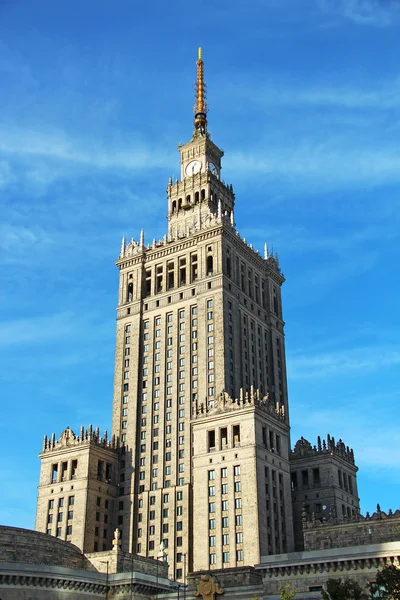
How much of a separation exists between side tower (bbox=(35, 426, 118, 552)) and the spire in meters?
77.1

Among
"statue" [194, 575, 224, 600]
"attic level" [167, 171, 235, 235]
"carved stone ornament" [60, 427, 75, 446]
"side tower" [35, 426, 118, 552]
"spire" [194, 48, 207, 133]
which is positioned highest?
"spire" [194, 48, 207, 133]

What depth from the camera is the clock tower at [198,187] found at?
159250mm

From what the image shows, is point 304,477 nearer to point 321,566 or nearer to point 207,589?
point 207,589

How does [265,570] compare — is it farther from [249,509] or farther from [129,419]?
[129,419]

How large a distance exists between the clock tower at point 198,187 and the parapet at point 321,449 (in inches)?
1799

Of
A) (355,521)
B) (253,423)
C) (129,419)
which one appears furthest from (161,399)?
(355,521)

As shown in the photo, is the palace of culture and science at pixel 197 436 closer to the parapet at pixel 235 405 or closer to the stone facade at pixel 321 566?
the parapet at pixel 235 405

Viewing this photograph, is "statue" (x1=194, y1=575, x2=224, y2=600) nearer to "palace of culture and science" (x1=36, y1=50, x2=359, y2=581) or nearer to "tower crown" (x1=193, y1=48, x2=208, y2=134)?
"palace of culture and science" (x1=36, y1=50, x2=359, y2=581)

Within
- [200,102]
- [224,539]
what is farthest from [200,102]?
[224,539]

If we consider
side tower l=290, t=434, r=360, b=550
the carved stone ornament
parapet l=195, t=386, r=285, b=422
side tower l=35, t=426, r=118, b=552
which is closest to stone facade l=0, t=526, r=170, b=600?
side tower l=35, t=426, r=118, b=552

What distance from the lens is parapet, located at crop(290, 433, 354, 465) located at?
430 feet

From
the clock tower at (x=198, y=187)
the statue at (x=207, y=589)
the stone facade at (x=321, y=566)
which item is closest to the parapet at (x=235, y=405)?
the statue at (x=207, y=589)

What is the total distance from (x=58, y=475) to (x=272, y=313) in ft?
168

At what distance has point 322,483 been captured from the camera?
128 m
